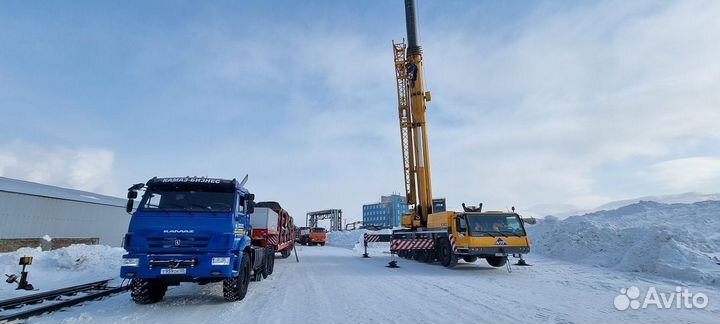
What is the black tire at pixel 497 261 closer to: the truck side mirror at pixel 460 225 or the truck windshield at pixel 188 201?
the truck side mirror at pixel 460 225

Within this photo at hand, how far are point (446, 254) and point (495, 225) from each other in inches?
100

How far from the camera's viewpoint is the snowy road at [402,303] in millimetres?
6398

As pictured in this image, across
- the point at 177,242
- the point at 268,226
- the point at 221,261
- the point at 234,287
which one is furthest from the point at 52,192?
the point at 221,261

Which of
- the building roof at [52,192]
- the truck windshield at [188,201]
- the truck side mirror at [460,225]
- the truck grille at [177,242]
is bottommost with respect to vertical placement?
the truck grille at [177,242]

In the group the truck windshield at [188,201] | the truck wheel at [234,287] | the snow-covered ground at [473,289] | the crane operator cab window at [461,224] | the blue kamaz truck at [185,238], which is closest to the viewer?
the snow-covered ground at [473,289]

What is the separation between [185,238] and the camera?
24.3 ft

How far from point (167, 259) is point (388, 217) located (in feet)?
356

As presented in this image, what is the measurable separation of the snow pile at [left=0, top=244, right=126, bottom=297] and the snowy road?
14.2 feet

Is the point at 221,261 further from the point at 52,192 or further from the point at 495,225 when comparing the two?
the point at 52,192

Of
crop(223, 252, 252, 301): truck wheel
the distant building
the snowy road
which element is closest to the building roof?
the snowy road

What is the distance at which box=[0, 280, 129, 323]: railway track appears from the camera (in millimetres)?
6660

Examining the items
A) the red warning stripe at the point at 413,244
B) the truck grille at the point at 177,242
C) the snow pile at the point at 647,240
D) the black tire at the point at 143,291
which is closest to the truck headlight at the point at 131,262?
the truck grille at the point at 177,242

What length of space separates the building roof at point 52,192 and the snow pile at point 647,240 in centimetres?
3074

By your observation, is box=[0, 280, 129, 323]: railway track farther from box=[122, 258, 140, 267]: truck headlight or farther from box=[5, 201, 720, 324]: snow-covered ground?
box=[122, 258, 140, 267]: truck headlight
